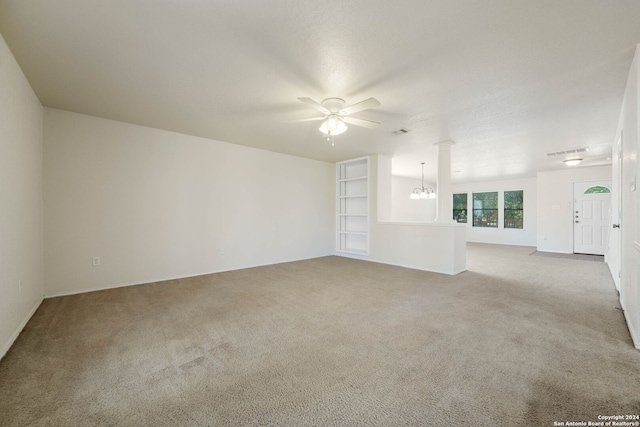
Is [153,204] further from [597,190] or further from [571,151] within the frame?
[597,190]

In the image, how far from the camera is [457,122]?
3943 millimetres

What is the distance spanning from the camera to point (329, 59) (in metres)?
2.36

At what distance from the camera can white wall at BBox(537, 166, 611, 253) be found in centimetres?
743

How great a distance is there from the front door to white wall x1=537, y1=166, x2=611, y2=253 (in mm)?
123

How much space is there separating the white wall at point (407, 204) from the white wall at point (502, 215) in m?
1.41

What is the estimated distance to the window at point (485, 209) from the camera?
9695mm

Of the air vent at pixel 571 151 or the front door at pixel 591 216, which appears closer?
the air vent at pixel 571 151

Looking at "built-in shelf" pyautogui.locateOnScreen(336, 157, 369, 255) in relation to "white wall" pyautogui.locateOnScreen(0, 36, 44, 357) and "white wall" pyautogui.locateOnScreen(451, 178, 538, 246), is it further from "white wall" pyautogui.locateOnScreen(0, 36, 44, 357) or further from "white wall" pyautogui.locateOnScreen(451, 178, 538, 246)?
"white wall" pyautogui.locateOnScreen(0, 36, 44, 357)

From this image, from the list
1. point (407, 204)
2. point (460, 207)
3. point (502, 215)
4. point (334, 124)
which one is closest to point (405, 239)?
point (334, 124)

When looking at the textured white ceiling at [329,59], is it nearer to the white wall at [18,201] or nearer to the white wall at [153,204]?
the white wall at [18,201]

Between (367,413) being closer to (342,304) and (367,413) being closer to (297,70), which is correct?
(342,304)

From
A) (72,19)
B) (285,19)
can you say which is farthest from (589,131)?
(72,19)

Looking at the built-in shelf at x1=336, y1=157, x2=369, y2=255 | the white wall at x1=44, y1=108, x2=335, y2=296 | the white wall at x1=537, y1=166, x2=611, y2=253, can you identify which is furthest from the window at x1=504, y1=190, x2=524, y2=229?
the white wall at x1=44, y1=108, x2=335, y2=296

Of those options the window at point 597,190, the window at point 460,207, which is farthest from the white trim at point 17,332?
the window at point 460,207
